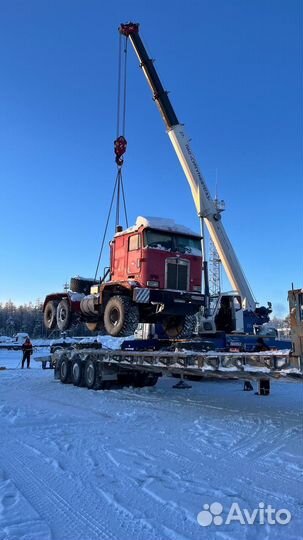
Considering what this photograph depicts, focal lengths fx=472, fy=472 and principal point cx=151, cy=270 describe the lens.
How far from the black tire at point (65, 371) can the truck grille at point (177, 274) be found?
5.18 metres

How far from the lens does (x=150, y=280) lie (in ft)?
35.9

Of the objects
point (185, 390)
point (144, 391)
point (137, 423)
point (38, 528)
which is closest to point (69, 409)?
point (137, 423)

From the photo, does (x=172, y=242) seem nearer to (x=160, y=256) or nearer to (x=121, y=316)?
(x=160, y=256)

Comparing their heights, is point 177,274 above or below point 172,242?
below

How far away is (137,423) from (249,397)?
14.3 feet

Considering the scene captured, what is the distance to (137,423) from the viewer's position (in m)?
8.02

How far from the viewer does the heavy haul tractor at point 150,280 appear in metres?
10.9

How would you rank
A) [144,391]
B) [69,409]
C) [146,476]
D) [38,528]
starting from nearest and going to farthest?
[38,528] < [146,476] < [69,409] < [144,391]

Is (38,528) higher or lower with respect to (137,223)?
lower

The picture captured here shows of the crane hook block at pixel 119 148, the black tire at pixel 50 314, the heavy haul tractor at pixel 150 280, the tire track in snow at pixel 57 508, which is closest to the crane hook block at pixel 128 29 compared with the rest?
the crane hook block at pixel 119 148

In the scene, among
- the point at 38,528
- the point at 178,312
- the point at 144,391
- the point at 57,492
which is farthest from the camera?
the point at 144,391

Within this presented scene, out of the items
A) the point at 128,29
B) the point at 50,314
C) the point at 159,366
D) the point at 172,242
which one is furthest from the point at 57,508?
the point at 128,29

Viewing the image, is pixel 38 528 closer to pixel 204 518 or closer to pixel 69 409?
pixel 204 518

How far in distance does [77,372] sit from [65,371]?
3.56 feet
